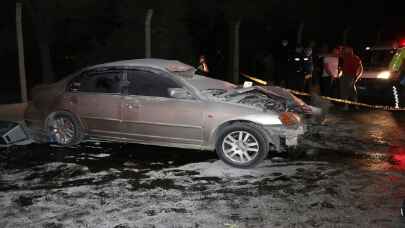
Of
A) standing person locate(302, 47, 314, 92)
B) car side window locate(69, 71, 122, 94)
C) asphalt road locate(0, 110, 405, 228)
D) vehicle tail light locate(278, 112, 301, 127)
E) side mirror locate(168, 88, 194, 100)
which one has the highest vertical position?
standing person locate(302, 47, 314, 92)

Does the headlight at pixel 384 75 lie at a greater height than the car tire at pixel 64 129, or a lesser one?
greater

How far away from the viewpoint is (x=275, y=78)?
16.3m

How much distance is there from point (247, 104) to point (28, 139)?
3.95 meters

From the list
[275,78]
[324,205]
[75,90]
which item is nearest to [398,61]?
[324,205]

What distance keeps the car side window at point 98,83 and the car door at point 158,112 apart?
232 millimetres

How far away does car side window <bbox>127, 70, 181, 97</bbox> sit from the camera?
7.57 m

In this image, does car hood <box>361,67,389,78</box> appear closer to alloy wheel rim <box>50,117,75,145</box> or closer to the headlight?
the headlight

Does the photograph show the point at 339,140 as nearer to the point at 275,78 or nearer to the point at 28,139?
the point at 28,139

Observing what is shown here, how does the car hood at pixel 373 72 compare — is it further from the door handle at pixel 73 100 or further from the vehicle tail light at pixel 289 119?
the door handle at pixel 73 100

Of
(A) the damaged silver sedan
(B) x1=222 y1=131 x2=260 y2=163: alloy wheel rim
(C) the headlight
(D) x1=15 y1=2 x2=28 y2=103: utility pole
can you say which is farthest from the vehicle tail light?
(C) the headlight

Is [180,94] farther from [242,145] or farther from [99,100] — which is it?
[99,100]

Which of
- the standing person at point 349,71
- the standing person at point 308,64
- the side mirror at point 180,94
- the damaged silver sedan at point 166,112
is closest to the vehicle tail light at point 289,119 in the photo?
the damaged silver sedan at point 166,112

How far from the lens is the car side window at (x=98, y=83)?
7906mm

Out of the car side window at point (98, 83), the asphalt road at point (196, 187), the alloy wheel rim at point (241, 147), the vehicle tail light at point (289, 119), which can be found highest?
the car side window at point (98, 83)
